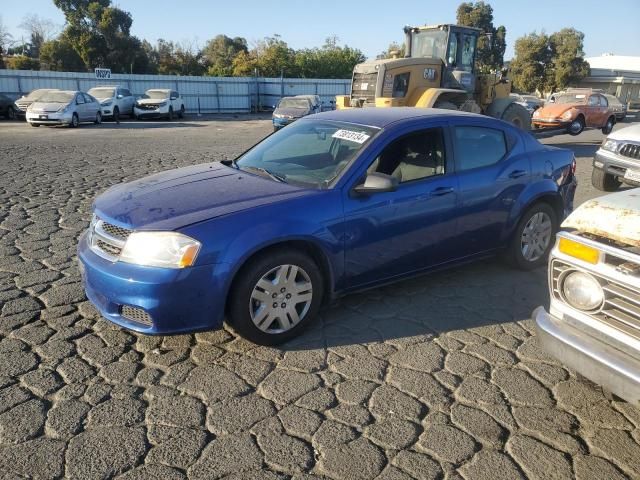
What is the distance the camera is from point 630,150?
8.18m

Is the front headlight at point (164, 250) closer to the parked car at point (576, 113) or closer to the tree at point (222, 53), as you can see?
the parked car at point (576, 113)

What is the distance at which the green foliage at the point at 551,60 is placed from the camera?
160 ft

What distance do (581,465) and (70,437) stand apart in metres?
2.57

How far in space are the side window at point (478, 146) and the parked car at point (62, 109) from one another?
18.9 meters

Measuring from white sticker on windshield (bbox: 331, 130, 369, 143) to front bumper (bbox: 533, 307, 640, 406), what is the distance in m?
1.93

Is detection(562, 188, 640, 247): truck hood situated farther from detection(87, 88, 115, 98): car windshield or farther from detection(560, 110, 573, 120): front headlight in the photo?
detection(87, 88, 115, 98): car windshield

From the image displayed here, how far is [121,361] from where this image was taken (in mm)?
3490

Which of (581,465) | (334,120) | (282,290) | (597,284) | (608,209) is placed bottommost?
(581,465)

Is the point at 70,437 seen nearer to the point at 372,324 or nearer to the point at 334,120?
the point at 372,324

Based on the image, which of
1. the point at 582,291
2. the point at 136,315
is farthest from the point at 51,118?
the point at 582,291

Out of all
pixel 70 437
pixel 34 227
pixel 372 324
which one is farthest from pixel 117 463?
pixel 34 227

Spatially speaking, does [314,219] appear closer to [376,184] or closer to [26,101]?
[376,184]

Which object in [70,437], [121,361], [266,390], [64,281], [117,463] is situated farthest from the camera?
[64,281]

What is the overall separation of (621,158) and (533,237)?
417cm
